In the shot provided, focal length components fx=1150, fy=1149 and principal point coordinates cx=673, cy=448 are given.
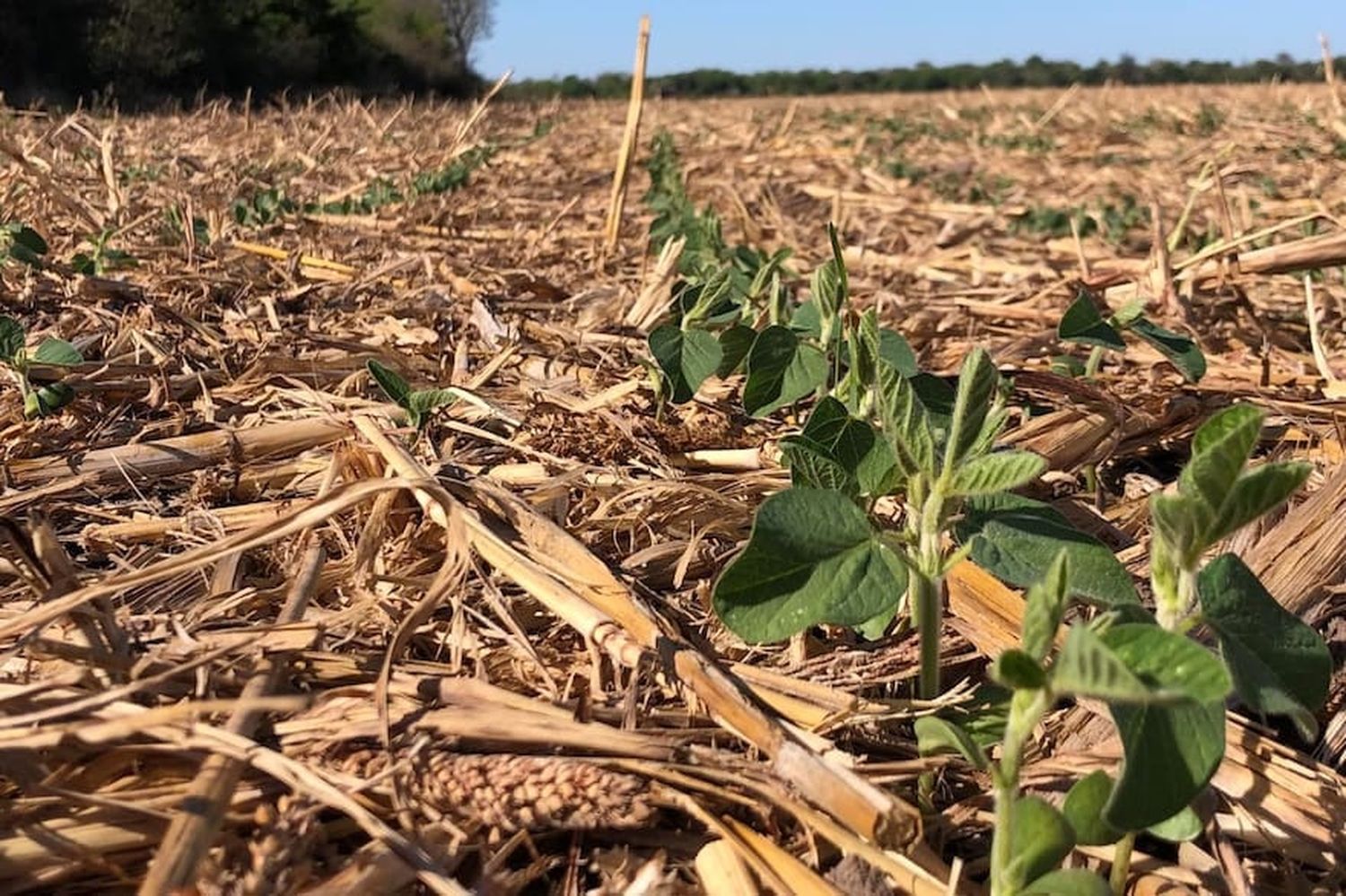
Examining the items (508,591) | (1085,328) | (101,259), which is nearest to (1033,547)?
(508,591)

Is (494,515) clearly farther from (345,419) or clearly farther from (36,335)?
(36,335)

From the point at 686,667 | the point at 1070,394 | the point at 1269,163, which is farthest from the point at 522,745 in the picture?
the point at 1269,163

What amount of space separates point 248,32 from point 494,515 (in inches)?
949

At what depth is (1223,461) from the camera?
23.3 inches

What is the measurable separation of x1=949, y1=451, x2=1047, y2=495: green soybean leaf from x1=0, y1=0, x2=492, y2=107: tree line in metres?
15.6

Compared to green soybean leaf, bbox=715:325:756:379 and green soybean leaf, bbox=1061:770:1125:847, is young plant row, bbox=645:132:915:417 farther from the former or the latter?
green soybean leaf, bbox=1061:770:1125:847

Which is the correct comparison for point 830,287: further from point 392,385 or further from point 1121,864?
point 1121,864

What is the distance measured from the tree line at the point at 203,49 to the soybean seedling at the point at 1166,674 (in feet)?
51.7

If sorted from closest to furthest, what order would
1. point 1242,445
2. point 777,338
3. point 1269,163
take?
point 1242,445 → point 777,338 → point 1269,163

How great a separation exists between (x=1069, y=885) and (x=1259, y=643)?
0.60 ft

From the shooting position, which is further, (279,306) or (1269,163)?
(1269,163)

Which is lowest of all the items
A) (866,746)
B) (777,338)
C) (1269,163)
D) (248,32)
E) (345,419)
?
(866,746)

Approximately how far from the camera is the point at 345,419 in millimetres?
1409

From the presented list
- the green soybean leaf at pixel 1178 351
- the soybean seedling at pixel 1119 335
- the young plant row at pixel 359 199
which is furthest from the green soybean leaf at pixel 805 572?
the young plant row at pixel 359 199
